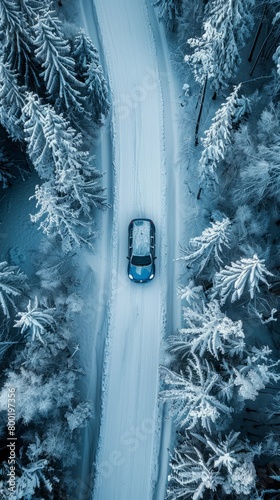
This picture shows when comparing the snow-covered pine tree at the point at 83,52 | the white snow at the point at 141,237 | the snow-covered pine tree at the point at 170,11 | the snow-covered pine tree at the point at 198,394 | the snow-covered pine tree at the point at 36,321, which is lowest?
the snow-covered pine tree at the point at 198,394

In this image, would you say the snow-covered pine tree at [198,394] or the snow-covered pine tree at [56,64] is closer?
the snow-covered pine tree at [198,394]

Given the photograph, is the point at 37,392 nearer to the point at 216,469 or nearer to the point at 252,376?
the point at 216,469

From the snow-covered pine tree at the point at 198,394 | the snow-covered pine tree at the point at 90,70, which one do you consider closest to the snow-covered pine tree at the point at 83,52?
Answer: the snow-covered pine tree at the point at 90,70

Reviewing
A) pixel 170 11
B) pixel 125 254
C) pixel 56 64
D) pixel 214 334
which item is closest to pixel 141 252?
pixel 125 254

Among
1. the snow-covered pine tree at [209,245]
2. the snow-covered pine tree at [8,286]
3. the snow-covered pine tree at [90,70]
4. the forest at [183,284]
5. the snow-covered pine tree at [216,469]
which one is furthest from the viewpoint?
the snow-covered pine tree at [90,70]

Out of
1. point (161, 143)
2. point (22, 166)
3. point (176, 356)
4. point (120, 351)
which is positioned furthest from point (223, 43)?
point (120, 351)

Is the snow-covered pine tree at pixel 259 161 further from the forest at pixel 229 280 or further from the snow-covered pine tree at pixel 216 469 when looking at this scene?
the snow-covered pine tree at pixel 216 469

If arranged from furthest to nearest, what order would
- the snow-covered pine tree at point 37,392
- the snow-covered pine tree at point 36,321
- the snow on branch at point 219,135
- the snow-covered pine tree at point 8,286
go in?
the snow-covered pine tree at point 8,286, the snow-covered pine tree at point 37,392, the snow on branch at point 219,135, the snow-covered pine tree at point 36,321

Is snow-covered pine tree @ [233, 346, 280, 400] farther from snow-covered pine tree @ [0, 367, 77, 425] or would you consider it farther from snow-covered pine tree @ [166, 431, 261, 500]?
snow-covered pine tree @ [0, 367, 77, 425]
